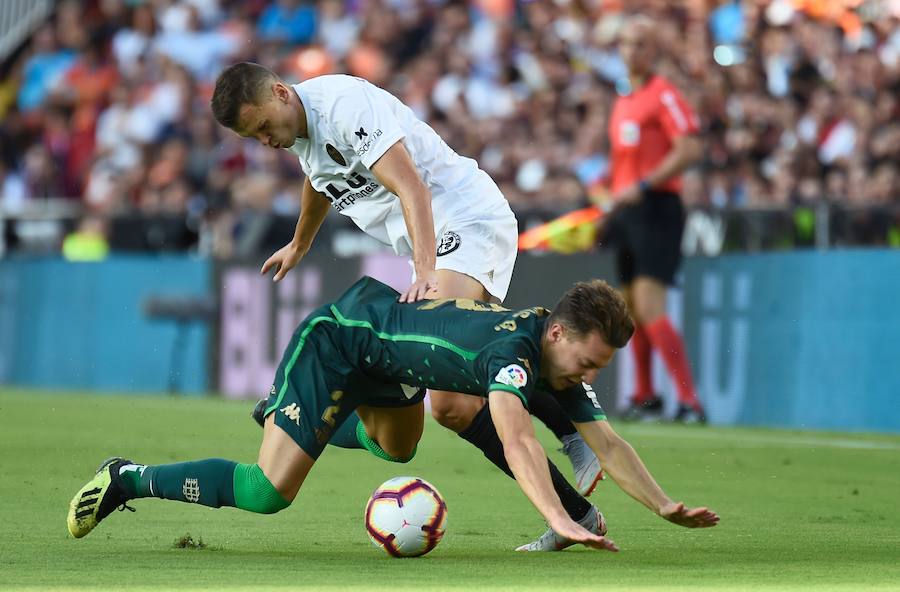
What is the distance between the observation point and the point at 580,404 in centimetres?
577

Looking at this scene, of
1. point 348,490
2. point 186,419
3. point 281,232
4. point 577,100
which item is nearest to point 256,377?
point 281,232

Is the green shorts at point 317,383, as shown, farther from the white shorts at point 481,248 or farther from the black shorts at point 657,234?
the black shorts at point 657,234

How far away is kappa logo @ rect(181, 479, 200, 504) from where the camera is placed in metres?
5.98

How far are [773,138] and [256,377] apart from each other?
5.06m

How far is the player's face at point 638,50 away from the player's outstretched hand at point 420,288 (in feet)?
19.6

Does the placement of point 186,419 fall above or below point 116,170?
below

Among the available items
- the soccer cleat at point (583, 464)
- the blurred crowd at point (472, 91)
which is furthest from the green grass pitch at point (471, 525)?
the blurred crowd at point (472, 91)

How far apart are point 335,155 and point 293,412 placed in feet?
4.06

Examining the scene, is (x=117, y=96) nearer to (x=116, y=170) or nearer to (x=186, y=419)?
(x=116, y=170)

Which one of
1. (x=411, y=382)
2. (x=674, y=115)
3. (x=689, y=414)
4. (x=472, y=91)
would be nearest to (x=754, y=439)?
(x=689, y=414)

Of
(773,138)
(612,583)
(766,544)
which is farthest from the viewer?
(773,138)

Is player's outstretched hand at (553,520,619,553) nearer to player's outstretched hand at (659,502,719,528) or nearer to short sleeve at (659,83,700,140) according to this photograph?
player's outstretched hand at (659,502,719,528)

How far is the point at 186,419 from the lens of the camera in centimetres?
1245

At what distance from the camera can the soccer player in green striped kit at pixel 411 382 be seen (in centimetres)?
536
